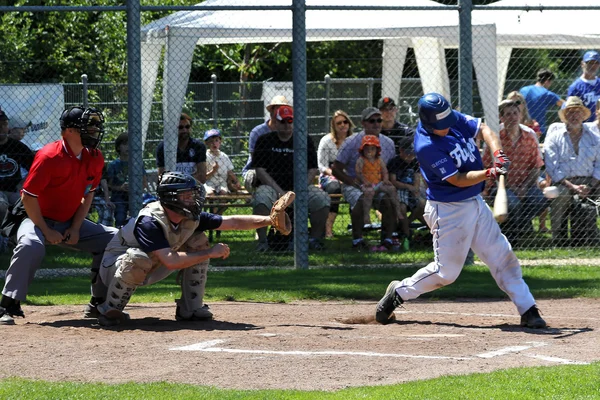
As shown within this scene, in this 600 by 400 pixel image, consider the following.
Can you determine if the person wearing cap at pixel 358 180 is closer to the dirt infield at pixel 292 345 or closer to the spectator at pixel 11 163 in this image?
the dirt infield at pixel 292 345

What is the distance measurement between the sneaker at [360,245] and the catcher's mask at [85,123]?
5.12 metres

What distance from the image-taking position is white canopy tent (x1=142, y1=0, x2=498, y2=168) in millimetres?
12617

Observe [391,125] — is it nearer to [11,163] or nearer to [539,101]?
[539,101]

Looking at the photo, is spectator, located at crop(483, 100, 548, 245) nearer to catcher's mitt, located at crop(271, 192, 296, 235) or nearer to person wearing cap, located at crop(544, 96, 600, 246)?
person wearing cap, located at crop(544, 96, 600, 246)

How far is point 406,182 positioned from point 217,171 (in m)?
2.63

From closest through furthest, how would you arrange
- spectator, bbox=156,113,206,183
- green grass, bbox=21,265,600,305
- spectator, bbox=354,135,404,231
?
green grass, bbox=21,265,600,305
spectator, bbox=156,113,206,183
spectator, bbox=354,135,404,231

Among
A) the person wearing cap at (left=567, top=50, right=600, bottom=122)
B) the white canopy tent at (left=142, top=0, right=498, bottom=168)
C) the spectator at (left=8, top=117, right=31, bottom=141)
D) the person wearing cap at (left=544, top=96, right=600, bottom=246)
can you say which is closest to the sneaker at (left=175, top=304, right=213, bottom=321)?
the white canopy tent at (left=142, top=0, right=498, bottom=168)

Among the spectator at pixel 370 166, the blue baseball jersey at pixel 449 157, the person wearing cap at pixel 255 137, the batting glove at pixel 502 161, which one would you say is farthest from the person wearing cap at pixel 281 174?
the batting glove at pixel 502 161

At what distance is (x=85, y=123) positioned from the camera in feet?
26.8

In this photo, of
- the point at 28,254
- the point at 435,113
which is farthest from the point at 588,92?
the point at 28,254

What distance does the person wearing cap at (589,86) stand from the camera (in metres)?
14.1

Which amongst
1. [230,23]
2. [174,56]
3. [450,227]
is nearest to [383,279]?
[450,227]

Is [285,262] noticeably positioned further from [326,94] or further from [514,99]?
[326,94]

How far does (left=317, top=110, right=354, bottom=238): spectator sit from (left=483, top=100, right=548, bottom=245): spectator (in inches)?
82.3
